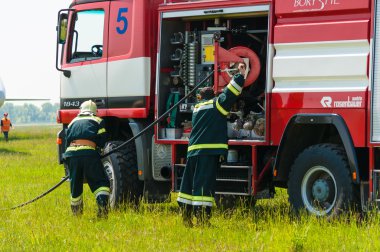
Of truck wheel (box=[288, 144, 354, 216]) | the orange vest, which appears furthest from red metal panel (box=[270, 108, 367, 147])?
the orange vest

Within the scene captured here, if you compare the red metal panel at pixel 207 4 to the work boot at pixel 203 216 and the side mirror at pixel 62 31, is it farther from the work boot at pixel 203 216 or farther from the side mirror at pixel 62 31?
the work boot at pixel 203 216

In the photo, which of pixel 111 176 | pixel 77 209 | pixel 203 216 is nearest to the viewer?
pixel 203 216

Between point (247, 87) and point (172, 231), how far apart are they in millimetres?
2271

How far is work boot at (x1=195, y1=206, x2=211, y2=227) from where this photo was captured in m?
9.79

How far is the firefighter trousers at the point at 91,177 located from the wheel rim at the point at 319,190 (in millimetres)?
2779

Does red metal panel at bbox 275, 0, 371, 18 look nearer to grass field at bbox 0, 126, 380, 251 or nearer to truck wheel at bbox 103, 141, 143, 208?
grass field at bbox 0, 126, 380, 251

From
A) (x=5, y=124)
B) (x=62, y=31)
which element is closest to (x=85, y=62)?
(x=62, y=31)

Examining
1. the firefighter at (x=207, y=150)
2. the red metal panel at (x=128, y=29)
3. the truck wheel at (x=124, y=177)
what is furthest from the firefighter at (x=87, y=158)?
the firefighter at (x=207, y=150)

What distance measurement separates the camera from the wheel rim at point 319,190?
31.4 feet

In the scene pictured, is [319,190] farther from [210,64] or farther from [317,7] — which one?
[210,64]

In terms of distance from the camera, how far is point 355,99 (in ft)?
30.2

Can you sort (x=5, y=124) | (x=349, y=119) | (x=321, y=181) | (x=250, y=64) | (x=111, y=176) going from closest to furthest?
(x=349, y=119) < (x=321, y=181) < (x=250, y=64) < (x=111, y=176) < (x=5, y=124)

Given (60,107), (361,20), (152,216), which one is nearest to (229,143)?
(152,216)

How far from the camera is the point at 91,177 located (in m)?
11.2
